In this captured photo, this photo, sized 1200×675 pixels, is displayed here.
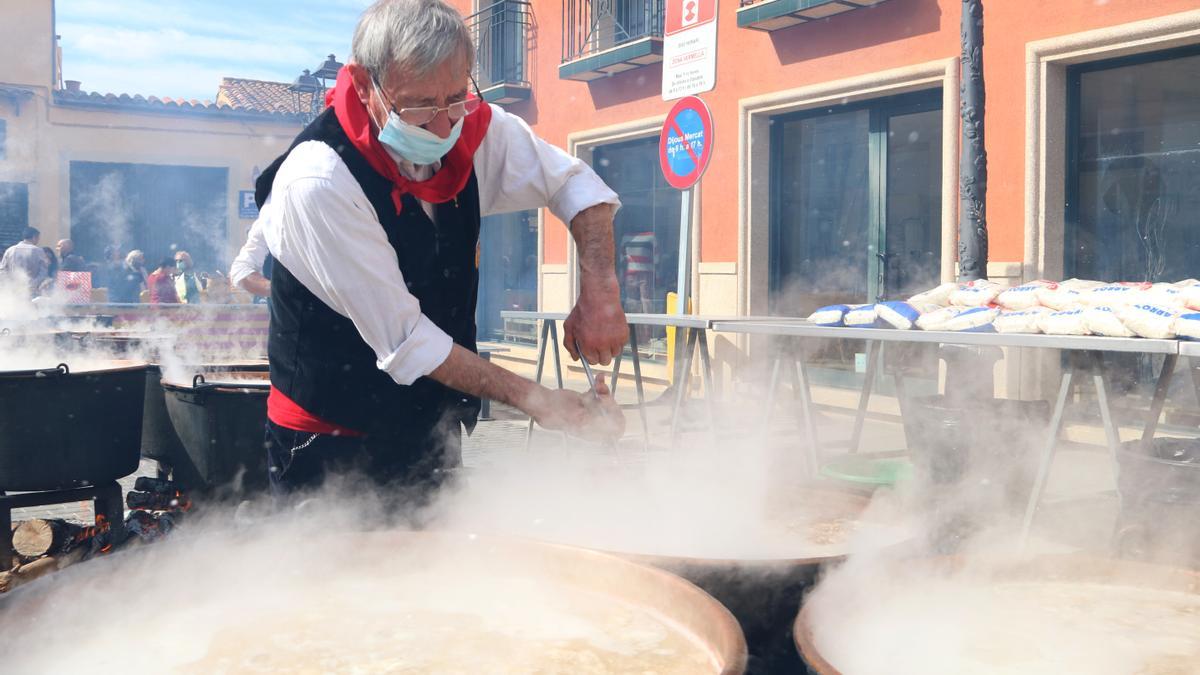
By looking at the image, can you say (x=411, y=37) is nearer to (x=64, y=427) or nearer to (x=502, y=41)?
(x=64, y=427)

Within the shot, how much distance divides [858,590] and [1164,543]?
2.79 metres

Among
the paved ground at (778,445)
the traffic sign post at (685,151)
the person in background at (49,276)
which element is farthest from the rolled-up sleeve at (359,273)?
the person in background at (49,276)

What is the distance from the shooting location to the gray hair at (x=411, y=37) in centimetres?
184

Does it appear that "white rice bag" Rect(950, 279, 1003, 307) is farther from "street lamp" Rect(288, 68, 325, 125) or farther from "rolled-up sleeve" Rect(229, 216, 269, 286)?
"street lamp" Rect(288, 68, 325, 125)

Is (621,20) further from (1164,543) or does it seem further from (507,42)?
(1164,543)

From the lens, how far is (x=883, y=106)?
8.30 meters

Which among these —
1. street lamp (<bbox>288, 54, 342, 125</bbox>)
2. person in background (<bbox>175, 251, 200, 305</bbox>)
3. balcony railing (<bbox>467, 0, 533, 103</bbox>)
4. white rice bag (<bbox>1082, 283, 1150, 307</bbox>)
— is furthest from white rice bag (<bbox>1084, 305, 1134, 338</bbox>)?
street lamp (<bbox>288, 54, 342, 125</bbox>)

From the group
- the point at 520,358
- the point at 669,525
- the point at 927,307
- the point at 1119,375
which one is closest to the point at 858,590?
the point at 669,525

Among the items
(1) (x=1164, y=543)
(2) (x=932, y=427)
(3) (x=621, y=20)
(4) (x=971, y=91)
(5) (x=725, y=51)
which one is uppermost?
(3) (x=621, y=20)

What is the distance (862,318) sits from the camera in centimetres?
497

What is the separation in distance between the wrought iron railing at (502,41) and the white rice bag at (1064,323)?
9.95 metres

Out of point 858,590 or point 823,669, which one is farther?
point 858,590

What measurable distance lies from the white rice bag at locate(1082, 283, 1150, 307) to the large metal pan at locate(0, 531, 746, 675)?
10.8ft

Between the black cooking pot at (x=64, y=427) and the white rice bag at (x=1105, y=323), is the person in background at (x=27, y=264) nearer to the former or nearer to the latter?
the black cooking pot at (x=64, y=427)
